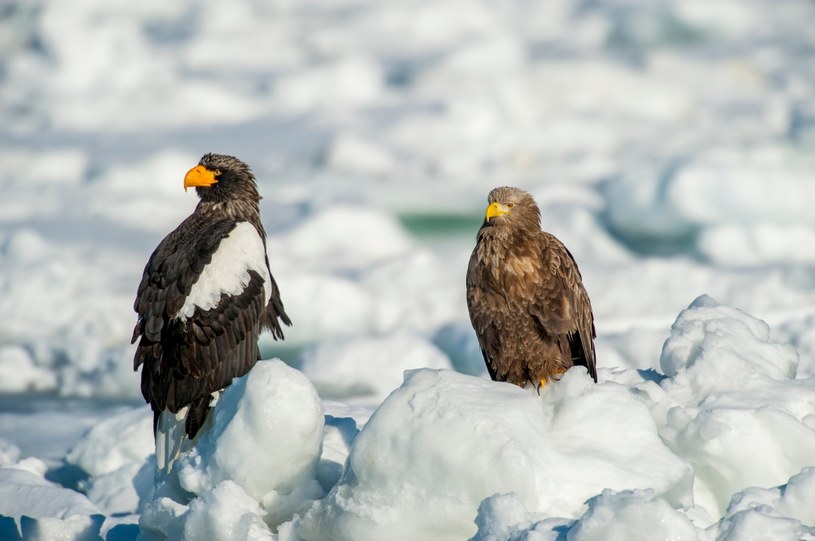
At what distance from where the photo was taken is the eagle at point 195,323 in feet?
13.9

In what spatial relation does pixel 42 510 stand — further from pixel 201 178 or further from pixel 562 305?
pixel 562 305

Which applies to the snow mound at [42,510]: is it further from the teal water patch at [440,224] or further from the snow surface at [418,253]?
the teal water patch at [440,224]

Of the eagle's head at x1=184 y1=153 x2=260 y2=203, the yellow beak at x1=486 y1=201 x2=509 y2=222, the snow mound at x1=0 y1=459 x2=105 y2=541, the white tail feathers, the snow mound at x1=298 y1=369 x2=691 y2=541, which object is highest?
the eagle's head at x1=184 y1=153 x2=260 y2=203

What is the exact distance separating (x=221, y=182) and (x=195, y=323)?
890 mm

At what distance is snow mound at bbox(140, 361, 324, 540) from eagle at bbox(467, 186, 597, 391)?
112 cm

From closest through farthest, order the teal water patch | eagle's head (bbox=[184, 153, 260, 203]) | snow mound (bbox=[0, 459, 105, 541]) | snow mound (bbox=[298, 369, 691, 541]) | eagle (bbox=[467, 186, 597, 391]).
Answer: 1. snow mound (bbox=[298, 369, 691, 541])
2. snow mound (bbox=[0, 459, 105, 541])
3. eagle (bbox=[467, 186, 597, 391])
4. eagle's head (bbox=[184, 153, 260, 203])
5. the teal water patch

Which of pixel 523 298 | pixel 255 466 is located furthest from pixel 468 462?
Result: pixel 523 298

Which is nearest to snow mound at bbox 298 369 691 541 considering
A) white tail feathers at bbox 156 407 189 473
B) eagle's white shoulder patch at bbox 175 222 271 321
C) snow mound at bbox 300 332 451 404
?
white tail feathers at bbox 156 407 189 473

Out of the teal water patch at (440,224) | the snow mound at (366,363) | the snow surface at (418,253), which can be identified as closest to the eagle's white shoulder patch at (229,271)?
the snow surface at (418,253)

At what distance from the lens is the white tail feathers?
421cm

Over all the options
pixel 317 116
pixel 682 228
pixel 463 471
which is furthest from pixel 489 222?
pixel 317 116

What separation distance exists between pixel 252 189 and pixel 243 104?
36.7 ft

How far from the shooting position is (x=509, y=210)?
4594mm

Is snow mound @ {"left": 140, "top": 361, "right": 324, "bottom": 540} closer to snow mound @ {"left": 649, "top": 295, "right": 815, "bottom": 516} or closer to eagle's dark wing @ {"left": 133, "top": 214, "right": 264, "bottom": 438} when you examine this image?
eagle's dark wing @ {"left": 133, "top": 214, "right": 264, "bottom": 438}
